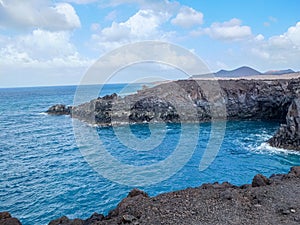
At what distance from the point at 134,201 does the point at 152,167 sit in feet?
52.9

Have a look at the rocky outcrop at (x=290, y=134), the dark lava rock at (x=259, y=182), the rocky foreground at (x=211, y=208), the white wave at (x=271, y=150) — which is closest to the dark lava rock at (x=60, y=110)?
the white wave at (x=271, y=150)

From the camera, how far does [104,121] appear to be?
57906mm

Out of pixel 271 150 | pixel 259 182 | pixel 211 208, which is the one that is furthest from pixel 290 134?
pixel 211 208

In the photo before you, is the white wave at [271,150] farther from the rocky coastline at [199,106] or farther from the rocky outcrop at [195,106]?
the rocky outcrop at [195,106]

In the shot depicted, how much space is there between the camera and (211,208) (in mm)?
13227

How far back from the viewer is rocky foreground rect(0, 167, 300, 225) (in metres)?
12.2

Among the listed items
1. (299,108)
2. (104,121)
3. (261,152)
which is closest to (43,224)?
(261,152)

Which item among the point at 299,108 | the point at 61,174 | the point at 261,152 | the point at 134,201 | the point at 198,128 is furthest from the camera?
the point at 198,128

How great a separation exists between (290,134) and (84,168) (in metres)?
27.2

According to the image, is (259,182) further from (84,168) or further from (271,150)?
(271,150)

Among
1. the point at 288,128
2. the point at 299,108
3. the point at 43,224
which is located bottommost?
the point at 43,224

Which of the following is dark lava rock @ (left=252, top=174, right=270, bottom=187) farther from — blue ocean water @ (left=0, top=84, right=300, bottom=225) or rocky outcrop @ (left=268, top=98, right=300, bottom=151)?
rocky outcrop @ (left=268, top=98, right=300, bottom=151)

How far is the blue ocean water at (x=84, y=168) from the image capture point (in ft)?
72.1

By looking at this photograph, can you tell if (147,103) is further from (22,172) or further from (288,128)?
(22,172)
